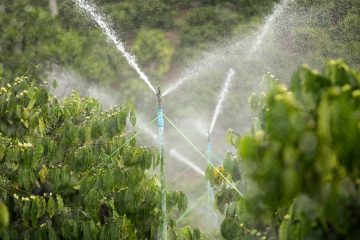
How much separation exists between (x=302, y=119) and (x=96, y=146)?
3.35 metres

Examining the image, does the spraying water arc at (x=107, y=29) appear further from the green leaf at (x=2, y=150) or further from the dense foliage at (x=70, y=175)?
the green leaf at (x=2, y=150)

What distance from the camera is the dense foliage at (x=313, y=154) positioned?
208cm

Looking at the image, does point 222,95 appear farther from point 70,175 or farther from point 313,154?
point 313,154

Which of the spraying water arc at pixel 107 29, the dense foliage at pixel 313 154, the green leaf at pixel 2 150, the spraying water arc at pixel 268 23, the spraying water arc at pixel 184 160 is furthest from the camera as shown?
the spraying water arc at pixel 268 23

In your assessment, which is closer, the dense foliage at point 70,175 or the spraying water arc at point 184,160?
the dense foliage at point 70,175

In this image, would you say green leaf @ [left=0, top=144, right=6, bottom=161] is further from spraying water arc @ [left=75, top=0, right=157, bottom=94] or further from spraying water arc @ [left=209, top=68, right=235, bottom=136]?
spraying water arc @ [left=209, top=68, right=235, bottom=136]

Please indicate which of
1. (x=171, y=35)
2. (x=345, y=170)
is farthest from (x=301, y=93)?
(x=171, y=35)

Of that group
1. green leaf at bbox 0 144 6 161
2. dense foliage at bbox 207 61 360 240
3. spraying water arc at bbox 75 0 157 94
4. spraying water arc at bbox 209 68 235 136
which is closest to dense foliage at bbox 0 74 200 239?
green leaf at bbox 0 144 6 161

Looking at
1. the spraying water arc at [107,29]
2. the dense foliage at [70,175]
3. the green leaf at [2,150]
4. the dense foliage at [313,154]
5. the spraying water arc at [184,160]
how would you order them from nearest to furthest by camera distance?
the dense foliage at [313,154] → the green leaf at [2,150] → the dense foliage at [70,175] → the spraying water arc at [184,160] → the spraying water arc at [107,29]

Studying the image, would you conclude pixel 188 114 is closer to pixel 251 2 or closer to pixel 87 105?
pixel 251 2

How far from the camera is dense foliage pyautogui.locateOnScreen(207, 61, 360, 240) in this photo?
2.08m

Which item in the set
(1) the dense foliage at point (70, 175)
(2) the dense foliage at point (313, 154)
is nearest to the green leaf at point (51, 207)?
(1) the dense foliage at point (70, 175)

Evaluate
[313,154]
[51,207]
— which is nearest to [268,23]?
[51,207]

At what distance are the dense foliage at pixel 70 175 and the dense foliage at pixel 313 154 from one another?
100 inches
